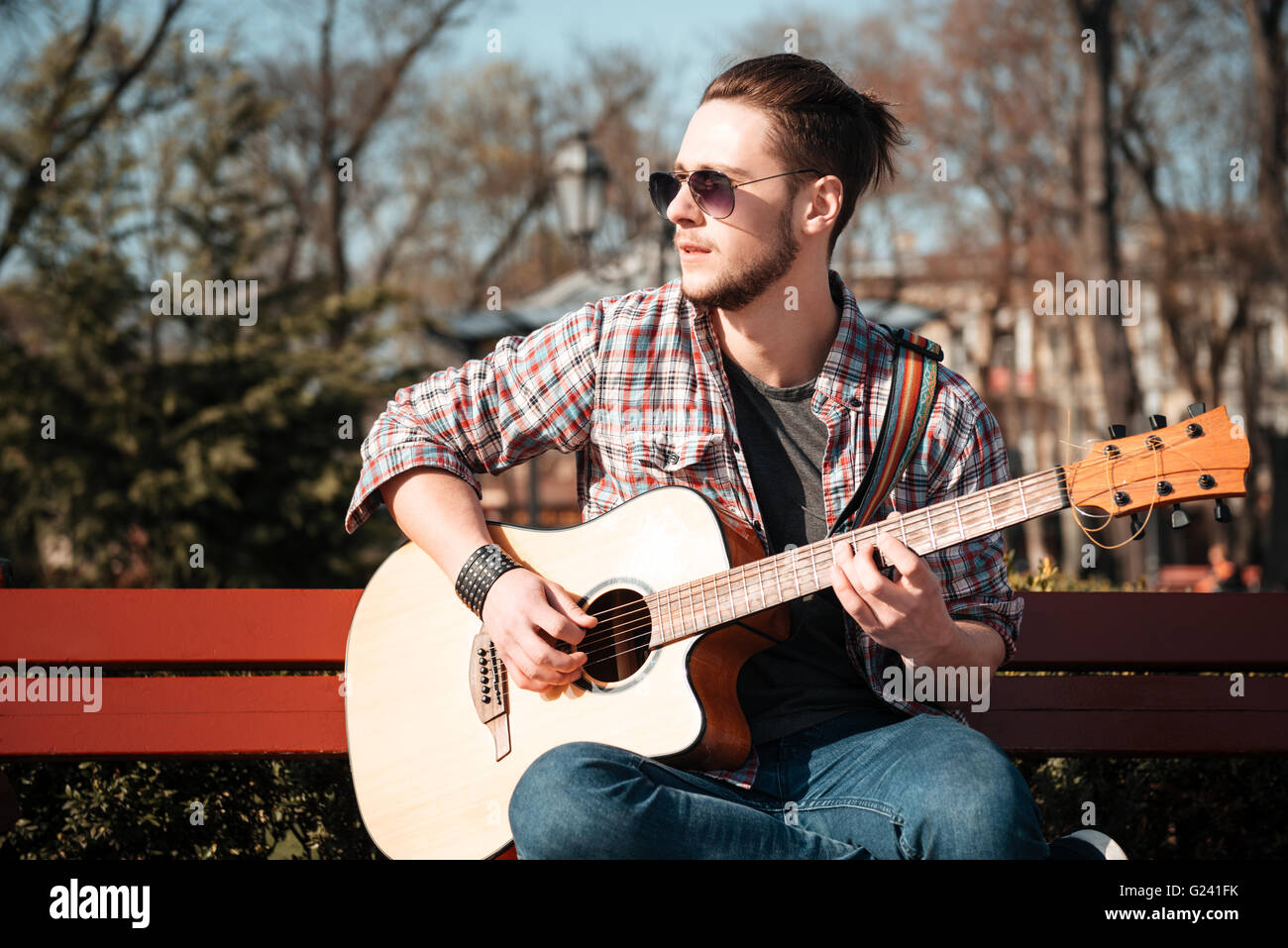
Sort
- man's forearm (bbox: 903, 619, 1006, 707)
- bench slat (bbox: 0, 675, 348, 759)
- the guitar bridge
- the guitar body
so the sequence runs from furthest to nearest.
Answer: bench slat (bbox: 0, 675, 348, 759), the guitar bridge, the guitar body, man's forearm (bbox: 903, 619, 1006, 707)

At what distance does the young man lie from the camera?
247 cm

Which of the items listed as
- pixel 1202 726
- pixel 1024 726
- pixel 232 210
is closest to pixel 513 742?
pixel 1024 726

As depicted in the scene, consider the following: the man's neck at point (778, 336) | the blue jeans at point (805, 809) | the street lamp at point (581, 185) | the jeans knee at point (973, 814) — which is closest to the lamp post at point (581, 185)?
the street lamp at point (581, 185)

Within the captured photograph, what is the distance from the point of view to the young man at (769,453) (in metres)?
2.47

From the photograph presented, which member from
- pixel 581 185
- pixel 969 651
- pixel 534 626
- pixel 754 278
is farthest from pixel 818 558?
pixel 581 185

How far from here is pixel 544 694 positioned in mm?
2748

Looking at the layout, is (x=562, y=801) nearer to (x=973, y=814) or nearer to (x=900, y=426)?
(x=973, y=814)

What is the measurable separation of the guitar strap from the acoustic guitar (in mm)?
263

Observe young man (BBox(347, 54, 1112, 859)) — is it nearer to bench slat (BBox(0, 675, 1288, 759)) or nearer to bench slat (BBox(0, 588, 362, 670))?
bench slat (BBox(0, 588, 362, 670))

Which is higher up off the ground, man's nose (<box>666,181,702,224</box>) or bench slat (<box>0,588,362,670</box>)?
man's nose (<box>666,181,702,224</box>)

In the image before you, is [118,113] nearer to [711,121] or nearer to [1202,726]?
[711,121]

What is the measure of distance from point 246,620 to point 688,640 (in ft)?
4.40

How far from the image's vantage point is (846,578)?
2447 mm

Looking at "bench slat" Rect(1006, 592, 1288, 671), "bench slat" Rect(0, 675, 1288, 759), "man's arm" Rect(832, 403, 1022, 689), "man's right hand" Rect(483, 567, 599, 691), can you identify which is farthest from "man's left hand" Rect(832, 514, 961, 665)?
"bench slat" Rect(1006, 592, 1288, 671)
